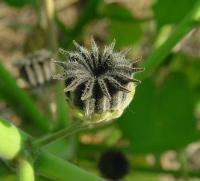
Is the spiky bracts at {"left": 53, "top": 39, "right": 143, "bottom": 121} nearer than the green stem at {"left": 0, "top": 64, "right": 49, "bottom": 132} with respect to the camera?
Yes

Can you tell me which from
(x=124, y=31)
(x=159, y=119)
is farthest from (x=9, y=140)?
(x=124, y=31)

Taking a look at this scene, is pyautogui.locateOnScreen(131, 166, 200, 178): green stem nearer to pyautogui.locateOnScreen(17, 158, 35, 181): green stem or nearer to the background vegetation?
the background vegetation

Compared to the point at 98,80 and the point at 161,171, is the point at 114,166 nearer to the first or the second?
the point at 161,171

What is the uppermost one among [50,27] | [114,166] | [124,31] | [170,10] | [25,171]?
[124,31]

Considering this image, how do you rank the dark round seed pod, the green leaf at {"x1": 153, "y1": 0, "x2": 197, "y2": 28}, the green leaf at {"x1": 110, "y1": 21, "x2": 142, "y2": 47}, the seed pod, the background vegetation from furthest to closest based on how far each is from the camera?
the green leaf at {"x1": 110, "y1": 21, "x2": 142, "y2": 47} → the green leaf at {"x1": 153, "y1": 0, "x2": 197, "y2": 28} → the dark round seed pod → the seed pod → the background vegetation

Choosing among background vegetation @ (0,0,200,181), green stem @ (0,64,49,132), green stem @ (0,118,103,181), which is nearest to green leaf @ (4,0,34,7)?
background vegetation @ (0,0,200,181)

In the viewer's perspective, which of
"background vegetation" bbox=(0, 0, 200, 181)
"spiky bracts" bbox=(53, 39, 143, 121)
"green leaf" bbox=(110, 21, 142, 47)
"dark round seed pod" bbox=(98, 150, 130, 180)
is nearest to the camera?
"spiky bracts" bbox=(53, 39, 143, 121)

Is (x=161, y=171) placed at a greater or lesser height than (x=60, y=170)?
greater

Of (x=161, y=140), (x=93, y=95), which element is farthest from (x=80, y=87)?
(x=161, y=140)
